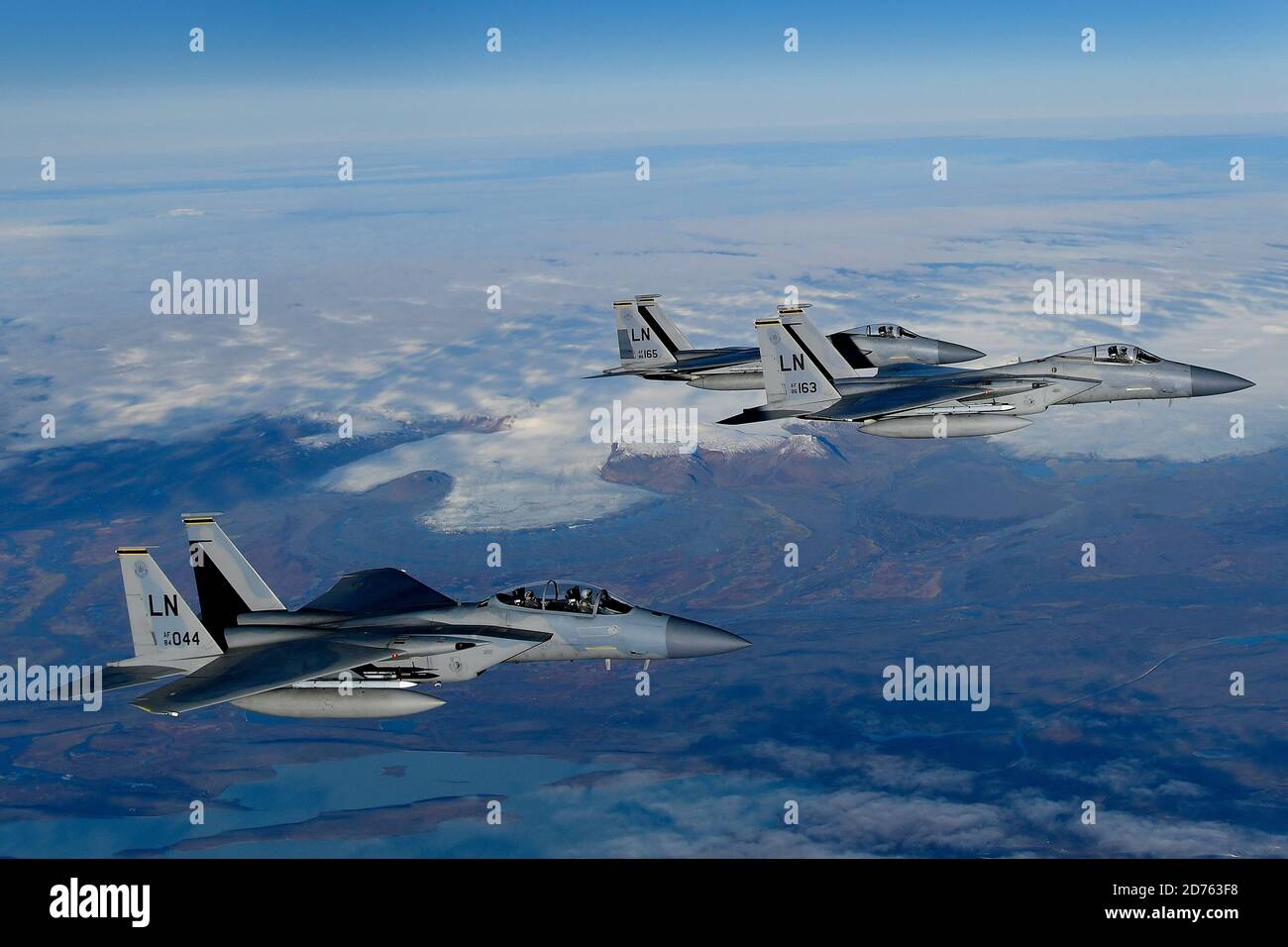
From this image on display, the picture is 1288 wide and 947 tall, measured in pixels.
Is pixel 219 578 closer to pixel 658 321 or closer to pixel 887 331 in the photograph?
pixel 658 321

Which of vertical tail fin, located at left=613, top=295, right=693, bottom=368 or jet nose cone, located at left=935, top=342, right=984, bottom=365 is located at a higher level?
vertical tail fin, located at left=613, top=295, right=693, bottom=368

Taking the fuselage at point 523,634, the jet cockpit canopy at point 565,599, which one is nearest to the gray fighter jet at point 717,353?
the jet cockpit canopy at point 565,599

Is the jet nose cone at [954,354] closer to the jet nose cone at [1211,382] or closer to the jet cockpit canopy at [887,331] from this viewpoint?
the jet cockpit canopy at [887,331]

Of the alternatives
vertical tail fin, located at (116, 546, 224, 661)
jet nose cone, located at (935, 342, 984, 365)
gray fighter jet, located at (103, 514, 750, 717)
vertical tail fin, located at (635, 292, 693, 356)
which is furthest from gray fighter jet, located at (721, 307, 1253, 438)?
vertical tail fin, located at (116, 546, 224, 661)

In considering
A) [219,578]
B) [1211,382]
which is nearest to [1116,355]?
[1211,382]

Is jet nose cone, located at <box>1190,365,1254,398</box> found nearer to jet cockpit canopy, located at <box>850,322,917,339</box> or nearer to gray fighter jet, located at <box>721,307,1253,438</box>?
gray fighter jet, located at <box>721,307,1253,438</box>
